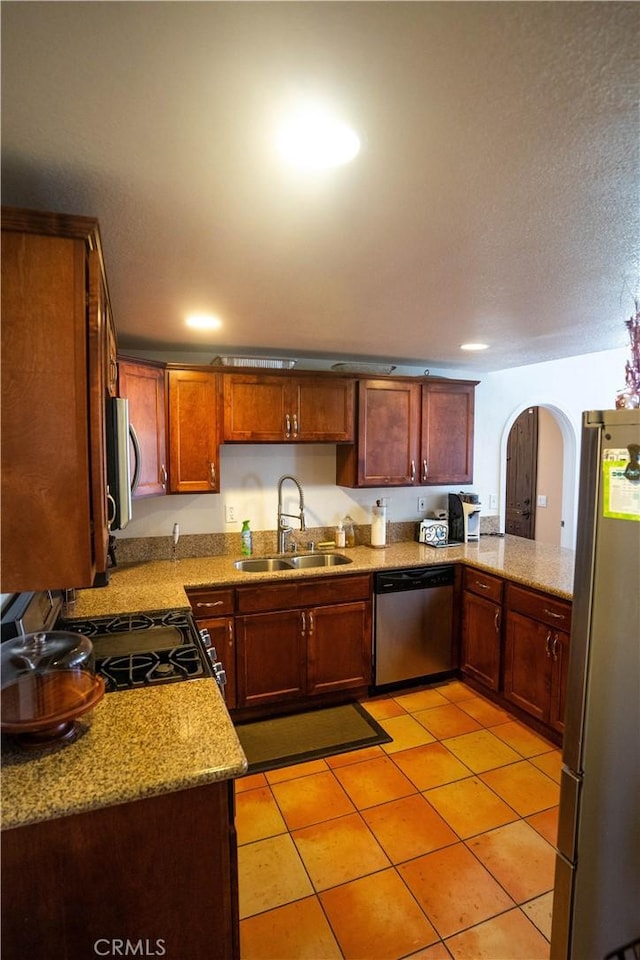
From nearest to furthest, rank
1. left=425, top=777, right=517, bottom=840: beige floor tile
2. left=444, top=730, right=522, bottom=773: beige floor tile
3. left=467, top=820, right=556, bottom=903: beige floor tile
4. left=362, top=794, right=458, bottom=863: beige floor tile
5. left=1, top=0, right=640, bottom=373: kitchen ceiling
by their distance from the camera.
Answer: left=1, top=0, right=640, bottom=373: kitchen ceiling < left=467, top=820, right=556, bottom=903: beige floor tile < left=362, top=794, right=458, bottom=863: beige floor tile < left=425, top=777, right=517, bottom=840: beige floor tile < left=444, top=730, right=522, bottom=773: beige floor tile

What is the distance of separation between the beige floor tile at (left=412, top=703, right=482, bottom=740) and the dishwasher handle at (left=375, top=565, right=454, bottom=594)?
0.79 m

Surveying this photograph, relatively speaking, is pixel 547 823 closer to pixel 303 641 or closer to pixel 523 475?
pixel 303 641

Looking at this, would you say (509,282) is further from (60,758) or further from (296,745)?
(296,745)

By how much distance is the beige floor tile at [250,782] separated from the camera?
97.1 inches

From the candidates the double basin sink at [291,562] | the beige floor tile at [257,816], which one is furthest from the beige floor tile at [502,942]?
the double basin sink at [291,562]

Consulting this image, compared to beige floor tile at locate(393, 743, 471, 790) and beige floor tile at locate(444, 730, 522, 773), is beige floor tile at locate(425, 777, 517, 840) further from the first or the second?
beige floor tile at locate(444, 730, 522, 773)

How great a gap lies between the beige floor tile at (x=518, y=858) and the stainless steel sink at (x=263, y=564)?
1.93 meters

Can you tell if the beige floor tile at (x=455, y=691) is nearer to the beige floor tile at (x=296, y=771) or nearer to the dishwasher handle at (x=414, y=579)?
the dishwasher handle at (x=414, y=579)

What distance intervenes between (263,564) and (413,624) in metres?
1.14

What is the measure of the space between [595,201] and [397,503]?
2852 mm

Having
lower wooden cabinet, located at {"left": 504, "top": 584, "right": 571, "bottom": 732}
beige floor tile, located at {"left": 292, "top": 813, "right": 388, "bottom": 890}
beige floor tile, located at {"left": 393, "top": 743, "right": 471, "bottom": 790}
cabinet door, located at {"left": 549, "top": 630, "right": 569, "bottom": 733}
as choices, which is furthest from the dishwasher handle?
beige floor tile, located at {"left": 292, "top": 813, "right": 388, "bottom": 890}

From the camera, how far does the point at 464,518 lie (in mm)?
3910

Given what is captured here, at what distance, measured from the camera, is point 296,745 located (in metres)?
2.83

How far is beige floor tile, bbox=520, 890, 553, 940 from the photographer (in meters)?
1.72
